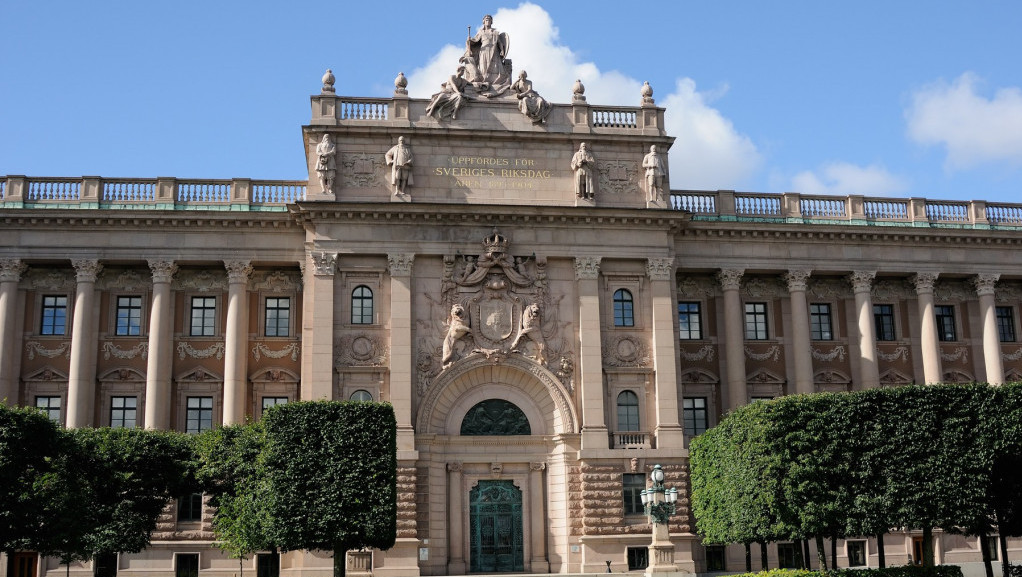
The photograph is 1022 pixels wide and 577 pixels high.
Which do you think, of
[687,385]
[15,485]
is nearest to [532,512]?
[687,385]

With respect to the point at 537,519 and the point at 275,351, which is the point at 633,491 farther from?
the point at 275,351

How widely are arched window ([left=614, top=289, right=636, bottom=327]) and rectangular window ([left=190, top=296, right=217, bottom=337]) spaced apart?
18.1 metres

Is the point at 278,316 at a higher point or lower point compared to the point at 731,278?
lower

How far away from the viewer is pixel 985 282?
185 ft

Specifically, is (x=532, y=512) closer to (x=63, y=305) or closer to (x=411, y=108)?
(x=411, y=108)

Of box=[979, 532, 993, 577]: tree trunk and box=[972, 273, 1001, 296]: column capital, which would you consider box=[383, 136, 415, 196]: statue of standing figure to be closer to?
box=[979, 532, 993, 577]: tree trunk

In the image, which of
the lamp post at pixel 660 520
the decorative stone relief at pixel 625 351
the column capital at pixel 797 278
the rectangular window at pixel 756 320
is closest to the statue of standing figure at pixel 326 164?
the decorative stone relief at pixel 625 351

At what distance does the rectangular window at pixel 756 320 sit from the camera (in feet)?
181

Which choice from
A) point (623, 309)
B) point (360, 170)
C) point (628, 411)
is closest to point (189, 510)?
point (360, 170)

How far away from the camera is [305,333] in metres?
49.3

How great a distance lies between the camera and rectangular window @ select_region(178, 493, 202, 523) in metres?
49.0

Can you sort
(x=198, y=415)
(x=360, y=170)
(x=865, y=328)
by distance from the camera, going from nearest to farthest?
(x=198, y=415) < (x=360, y=170) < (x=865, y=328)

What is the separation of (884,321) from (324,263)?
27.5 m

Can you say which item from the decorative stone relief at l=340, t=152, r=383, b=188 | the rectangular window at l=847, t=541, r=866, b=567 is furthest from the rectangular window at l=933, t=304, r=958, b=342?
the decorative stone relief at l=340, t=152, r=383, b=188
